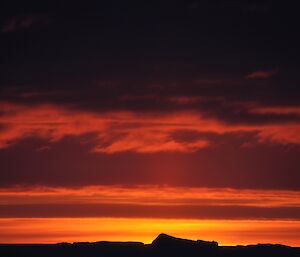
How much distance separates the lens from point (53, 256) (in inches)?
4318

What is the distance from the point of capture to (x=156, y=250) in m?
109

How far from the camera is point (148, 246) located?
113 meters

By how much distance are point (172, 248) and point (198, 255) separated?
130 inches

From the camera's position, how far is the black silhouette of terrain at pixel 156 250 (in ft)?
357

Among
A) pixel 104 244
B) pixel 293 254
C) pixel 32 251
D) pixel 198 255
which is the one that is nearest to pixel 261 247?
pixel 293 254

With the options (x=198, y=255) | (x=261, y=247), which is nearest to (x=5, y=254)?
(x=198, y=255)

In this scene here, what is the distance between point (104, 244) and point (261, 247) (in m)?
20.5

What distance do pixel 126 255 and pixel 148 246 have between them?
449 cm

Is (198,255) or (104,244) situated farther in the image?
(104,244)

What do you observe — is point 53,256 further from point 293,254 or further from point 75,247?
point 293,254

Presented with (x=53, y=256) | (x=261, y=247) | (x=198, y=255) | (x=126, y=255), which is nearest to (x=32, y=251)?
(x=53, y=256)

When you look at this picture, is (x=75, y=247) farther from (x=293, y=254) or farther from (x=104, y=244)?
(x=293, y=254)

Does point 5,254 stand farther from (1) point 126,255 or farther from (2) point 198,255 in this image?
(2) point 198,255

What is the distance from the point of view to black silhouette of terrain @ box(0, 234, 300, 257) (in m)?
109
